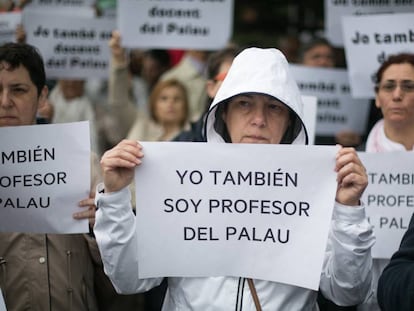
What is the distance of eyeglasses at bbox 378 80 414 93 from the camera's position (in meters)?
4.43

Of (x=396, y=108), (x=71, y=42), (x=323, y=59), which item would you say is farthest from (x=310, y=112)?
(x=71, y=42)

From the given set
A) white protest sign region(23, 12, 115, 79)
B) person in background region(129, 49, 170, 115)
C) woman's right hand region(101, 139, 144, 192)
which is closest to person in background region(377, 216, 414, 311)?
woman's right hand region(101, 139, 144, 192)

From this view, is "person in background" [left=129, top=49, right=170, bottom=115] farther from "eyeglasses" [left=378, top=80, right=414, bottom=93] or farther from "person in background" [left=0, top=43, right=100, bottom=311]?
"person in background" [left=0, top=43, right=100, bottom=311]

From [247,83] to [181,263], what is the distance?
730 mm

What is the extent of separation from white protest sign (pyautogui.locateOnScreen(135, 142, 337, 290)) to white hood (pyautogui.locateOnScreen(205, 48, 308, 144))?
245 mm

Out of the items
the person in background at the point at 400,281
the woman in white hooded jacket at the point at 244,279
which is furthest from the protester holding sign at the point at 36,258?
the person in background at the point at 400,281

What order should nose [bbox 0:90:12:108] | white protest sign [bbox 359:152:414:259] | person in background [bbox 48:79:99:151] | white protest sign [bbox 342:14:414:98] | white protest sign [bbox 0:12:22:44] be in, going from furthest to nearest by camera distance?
person in background [bbox 48:79:99:151]
white protest sign [bbox 0:12:22:44]
white protest sign [bbox 342:14:414:98]
white protest sign [bbox 359:152:414:259]
nose [bbox 0:90:12:108]

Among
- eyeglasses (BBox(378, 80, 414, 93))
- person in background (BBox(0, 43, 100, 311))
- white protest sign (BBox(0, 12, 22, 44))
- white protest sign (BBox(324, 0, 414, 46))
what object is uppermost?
white protest sign (BBox(324, 0, 414, 46))

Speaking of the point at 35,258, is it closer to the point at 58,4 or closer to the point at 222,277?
the point at 222,277

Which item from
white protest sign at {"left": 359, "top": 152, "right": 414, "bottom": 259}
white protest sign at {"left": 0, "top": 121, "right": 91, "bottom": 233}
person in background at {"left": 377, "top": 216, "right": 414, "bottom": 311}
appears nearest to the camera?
person in background at {"left": 377, "top": 216, "right": 414, "bottom": 311}

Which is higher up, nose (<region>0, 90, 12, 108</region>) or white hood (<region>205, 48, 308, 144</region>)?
white hood (<region>205, 48, 308, 144</region>)

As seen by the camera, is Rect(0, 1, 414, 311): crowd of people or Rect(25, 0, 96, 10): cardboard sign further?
Rect(25, 0, 96, 10): cardboard sign

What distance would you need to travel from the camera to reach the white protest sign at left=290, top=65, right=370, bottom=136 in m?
6.02

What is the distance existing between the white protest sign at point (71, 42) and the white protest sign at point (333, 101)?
1499 mm
